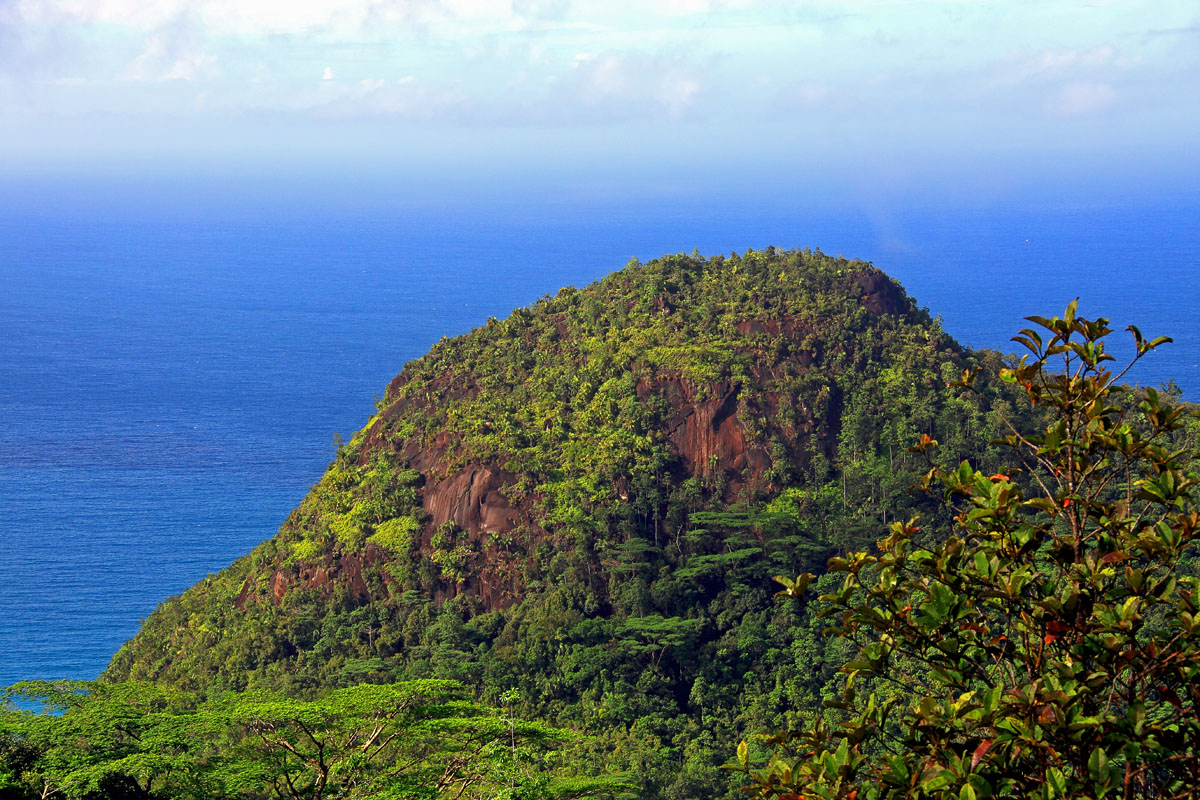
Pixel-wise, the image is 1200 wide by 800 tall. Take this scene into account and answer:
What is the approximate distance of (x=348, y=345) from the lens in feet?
437

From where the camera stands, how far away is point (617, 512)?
4184cm

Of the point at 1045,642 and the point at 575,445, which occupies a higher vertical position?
the point at 575,445

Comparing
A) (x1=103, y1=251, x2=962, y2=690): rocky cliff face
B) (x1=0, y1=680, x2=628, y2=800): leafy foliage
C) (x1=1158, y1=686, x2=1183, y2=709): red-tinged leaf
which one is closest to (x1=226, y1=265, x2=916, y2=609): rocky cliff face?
(x1=103, y1=251, x2=962, y2=690): rocky cliff face

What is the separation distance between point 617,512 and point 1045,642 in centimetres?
3435

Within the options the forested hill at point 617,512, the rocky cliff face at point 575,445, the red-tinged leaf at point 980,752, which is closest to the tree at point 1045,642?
the red-tinged leaf at point 980,752

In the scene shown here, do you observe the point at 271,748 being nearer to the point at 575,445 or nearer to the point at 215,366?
the point at 575,445

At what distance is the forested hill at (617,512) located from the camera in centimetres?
3738

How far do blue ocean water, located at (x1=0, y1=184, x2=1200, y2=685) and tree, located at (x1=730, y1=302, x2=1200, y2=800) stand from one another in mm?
52718

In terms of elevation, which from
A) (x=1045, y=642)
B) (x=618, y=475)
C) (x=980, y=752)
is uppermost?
(x=618, y=475)

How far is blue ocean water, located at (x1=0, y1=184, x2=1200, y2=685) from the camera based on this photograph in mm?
67250

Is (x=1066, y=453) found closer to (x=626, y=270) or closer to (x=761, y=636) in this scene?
(x=761, y=636)

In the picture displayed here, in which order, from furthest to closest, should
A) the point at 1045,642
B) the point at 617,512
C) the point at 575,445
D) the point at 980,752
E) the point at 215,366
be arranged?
the point at 215,366
the point at 575,445
the point at 617,512
the point at 1045,642
the point at 980,752

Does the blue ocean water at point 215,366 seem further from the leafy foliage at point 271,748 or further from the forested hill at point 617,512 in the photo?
the leafy foliage at point 271,748

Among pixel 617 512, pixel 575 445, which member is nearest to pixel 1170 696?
pixel 617 512
